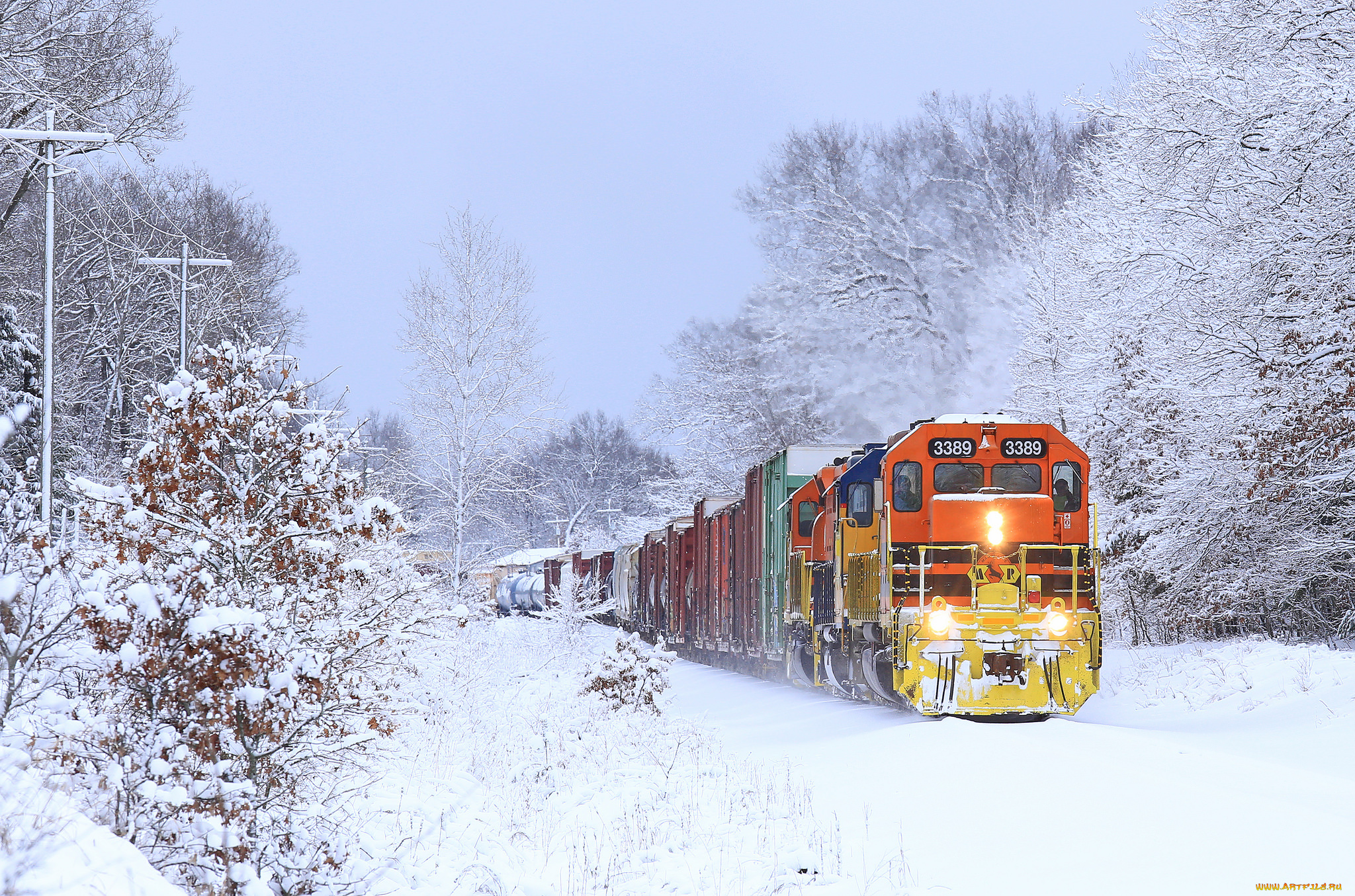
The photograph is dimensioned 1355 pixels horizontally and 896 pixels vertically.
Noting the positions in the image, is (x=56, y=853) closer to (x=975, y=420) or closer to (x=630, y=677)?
(x=630, y=677)

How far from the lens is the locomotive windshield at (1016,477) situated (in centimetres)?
1351

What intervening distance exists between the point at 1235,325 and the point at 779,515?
23.3ft

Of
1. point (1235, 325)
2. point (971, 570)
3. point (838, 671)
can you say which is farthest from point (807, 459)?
point (971, 570)

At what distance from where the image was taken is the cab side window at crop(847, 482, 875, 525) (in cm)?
1437

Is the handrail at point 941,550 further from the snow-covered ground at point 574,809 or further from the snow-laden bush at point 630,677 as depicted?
the snow-laden bush at point 630,677

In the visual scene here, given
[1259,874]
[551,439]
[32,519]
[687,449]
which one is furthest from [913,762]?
[687,449]

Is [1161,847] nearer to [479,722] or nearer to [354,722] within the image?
[354,722]

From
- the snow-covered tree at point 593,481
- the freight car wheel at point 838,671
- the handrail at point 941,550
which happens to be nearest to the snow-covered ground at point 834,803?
the handrail at point 941,550

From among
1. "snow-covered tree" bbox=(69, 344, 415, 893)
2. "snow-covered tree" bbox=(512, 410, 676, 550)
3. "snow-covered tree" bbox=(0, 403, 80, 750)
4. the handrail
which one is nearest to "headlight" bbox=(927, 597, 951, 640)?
the handrail

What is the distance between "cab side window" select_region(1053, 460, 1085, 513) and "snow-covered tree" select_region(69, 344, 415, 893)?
315 inches

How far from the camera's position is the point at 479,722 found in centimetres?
1330

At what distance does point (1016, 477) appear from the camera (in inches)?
533

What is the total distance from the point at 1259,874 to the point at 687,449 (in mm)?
38423

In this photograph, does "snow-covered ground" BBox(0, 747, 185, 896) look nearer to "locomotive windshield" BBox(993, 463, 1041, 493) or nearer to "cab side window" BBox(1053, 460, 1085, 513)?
"locomotive windshield" BBox(993, 463, 1041, 493)
